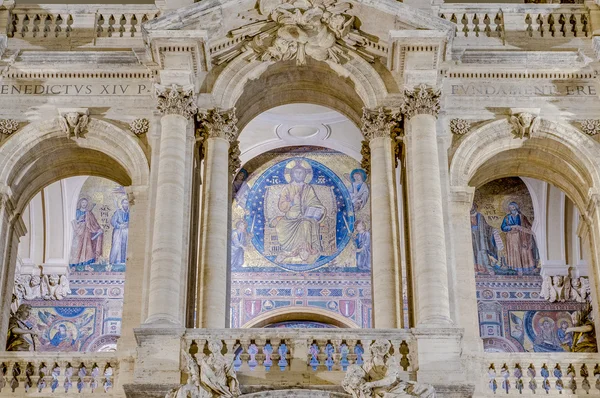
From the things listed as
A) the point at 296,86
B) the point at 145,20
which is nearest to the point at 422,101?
the point at 296,86

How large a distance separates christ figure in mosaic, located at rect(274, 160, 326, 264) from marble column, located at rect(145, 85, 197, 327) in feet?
29.6

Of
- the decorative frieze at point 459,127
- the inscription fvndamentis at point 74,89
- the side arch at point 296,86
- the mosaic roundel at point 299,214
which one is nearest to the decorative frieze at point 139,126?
the inscription fvndamentis at point 74,89

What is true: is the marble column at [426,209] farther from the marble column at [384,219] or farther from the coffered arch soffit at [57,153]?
the coffered arch soffit at [57,153]

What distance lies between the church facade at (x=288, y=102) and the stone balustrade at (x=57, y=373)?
1.3 inches

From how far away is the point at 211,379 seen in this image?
17.8m

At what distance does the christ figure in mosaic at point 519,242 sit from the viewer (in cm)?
2914

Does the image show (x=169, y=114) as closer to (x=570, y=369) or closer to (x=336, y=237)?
(x=570, y=369)

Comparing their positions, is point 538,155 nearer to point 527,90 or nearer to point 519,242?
point 527,90

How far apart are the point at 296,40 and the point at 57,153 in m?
4.43

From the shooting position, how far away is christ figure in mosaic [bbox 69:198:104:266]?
2930cm

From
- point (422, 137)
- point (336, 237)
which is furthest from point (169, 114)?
point (336, 237)

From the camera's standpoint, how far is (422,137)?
20656mm

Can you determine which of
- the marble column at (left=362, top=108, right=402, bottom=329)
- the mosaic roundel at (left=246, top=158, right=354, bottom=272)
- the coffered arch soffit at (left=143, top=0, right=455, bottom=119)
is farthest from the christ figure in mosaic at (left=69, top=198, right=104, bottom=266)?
the marble column at (left=362, top=108, right=402, bottom=329)

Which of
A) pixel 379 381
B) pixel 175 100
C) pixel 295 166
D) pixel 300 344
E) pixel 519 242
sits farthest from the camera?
pixel 295 166
